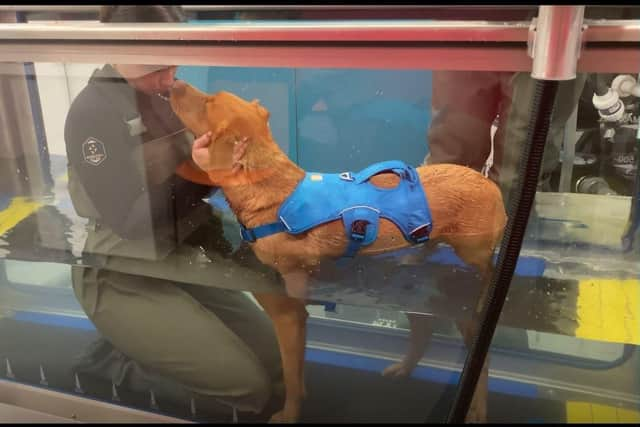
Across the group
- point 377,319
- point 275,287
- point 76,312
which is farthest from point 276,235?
point 76,312

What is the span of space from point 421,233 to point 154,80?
20.7 inches

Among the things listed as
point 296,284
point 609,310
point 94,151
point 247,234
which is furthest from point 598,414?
point 94,151

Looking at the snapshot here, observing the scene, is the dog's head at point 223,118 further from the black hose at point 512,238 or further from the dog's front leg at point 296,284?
the black hose at point 512,238

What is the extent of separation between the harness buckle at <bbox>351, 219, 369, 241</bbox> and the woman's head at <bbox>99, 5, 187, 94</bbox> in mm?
394

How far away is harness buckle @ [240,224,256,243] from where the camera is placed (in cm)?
108

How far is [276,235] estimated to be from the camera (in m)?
1.06

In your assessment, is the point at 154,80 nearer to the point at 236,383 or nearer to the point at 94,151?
the point at 94,151

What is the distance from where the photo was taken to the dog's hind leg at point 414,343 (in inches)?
40.9

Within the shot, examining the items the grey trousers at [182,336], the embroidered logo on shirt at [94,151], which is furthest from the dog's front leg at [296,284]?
the embroidered logo on shirt at [94,151]

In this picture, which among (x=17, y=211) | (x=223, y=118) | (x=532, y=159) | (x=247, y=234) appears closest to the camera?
(x=532, y=159)

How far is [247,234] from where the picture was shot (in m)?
1.09

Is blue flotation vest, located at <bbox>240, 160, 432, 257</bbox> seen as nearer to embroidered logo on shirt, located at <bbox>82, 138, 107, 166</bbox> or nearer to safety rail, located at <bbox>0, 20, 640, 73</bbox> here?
safety rail, located at <bbox>0, 20, 640, 73</bbox>

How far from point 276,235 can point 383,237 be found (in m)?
0.20

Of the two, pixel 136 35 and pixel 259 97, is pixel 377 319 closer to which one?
pixel 259 97
